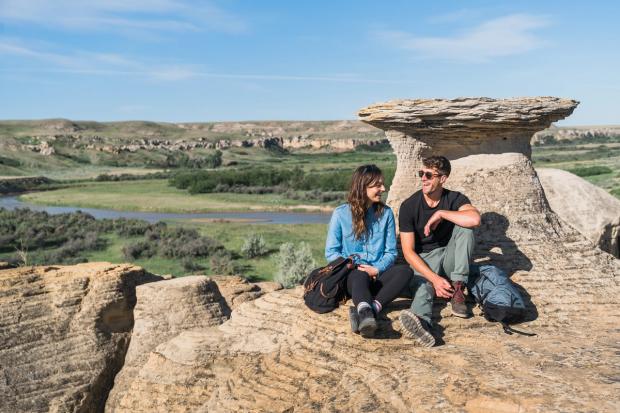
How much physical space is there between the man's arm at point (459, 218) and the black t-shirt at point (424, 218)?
0.09 meters

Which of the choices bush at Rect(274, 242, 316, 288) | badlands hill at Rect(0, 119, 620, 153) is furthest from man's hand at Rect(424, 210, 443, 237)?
badlands hill at Rect(0, 119, 620, 153)

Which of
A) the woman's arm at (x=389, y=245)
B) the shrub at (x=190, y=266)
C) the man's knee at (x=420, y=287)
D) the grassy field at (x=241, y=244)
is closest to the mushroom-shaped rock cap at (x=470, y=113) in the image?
the woman's arm at (x=389, y=245)

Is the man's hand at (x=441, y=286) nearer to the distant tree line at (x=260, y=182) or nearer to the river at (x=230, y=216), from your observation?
the river at (x=230, y=216)

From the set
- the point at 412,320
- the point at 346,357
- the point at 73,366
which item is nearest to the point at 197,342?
the point at 346,357

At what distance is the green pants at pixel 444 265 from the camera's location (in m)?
6.20

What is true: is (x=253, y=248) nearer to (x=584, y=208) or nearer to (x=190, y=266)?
(x=190, y=266)

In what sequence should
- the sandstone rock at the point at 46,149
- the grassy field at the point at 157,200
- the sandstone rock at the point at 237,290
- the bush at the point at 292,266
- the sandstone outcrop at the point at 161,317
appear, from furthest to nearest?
1. the sandstone rock at the point at 46,149
2. the grassy field at the point at 157,200
3. the bush at the point at 292,266
4. the sandstone rock at the point at 237,290
5. the sandstone outcrop at the point at 161,317

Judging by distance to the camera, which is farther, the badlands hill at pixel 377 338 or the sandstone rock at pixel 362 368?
the badlands hill at pixel 377 338

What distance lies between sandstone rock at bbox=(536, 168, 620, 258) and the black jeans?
662 centimetres

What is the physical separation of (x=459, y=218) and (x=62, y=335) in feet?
21.9

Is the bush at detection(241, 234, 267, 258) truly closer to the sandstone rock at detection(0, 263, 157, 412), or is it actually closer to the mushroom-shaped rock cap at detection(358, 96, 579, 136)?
the sandstone rock at detection(0, 263, 157, 412)

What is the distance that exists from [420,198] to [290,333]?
2.04 m

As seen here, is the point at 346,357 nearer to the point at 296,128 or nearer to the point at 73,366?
the point at 73,366

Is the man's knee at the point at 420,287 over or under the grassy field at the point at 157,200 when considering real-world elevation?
over
